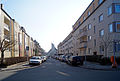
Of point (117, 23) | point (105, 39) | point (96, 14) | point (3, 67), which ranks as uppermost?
point (96, 14)

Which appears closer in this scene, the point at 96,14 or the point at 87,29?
the point at 96,14

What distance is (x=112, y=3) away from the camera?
78.9 ft

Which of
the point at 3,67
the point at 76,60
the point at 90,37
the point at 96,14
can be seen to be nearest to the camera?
the point at 3,67

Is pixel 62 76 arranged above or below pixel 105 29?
below

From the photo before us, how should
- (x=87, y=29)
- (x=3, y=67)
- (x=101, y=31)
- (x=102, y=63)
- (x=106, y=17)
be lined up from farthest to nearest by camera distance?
(x=87, y=29), (x=101, y=31), (x=106, y=17), (x=102, y=63), (x=3, y=67)

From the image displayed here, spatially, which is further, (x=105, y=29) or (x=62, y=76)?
(x=105, y=29)

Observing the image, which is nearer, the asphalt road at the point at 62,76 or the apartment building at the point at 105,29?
the asphalt road at the point at 62,76

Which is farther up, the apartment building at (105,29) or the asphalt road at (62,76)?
the apartment building at (105,29)

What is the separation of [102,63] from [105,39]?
244 inches

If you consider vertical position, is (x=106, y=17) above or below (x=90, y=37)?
above

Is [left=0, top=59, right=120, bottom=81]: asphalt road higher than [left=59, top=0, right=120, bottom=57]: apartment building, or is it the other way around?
[left=59, top=0, right=120, bottom=57]: apartment building

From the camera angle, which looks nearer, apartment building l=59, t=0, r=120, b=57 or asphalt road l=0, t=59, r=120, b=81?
asphalt road l=0, t=59, r=120, b=81

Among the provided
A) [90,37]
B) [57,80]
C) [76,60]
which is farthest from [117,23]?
[57,80]

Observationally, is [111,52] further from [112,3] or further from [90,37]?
[90,37]
